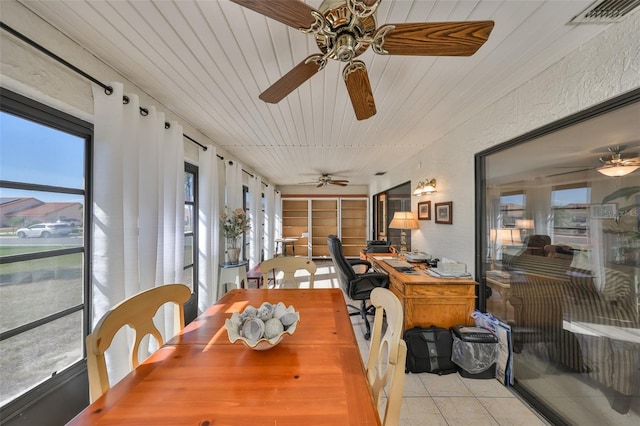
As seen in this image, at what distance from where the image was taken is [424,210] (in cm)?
344

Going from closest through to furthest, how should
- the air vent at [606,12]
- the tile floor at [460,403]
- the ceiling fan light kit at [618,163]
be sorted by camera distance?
1. the air vent at [606,12]
2. the ceiling fan light kit at [618,163]
3. the tile floor at [460,403]

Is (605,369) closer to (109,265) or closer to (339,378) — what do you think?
Result: (339,378)

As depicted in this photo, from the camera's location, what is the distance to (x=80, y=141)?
1536mm

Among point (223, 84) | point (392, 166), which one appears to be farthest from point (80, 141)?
point (392, 166)

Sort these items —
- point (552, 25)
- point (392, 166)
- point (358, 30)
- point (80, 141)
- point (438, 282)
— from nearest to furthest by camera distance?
point (358, 30)
point (552, 25)
point (80, 141)
point (438, 282)
point (392, 166)

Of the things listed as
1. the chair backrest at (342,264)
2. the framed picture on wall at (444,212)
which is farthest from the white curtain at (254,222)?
the framed picture on wall at (444,212)

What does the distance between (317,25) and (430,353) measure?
2.47 metres

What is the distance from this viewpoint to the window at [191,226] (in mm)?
2768

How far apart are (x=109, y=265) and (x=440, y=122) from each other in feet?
9.94

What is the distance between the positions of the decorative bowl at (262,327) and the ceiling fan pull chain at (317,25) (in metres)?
1.24

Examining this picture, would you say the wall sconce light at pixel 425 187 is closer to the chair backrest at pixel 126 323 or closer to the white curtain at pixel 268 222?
the chair backrest at pixel 126 323

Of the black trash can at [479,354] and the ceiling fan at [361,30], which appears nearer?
the ceiling fan at [361,30]

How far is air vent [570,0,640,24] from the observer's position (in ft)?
3.62

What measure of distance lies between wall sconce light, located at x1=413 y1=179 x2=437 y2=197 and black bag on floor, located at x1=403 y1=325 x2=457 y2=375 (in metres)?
1.76
